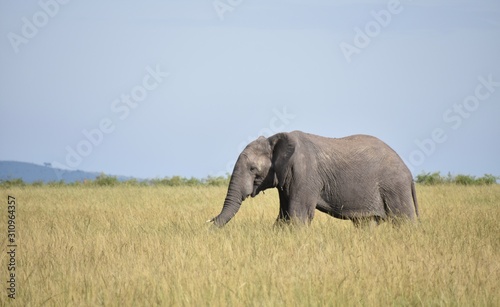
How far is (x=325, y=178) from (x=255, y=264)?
170 inches

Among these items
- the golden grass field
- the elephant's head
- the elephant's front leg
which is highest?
the elephant's head

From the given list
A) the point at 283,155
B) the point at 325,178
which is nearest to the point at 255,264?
the point at 283,155

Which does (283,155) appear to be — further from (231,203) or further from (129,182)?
(129,182)

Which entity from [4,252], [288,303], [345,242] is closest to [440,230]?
[345,242]

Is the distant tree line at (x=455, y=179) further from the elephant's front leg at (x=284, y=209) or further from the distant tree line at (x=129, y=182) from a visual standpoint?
the elephant's front leg at (x=284, y=209)

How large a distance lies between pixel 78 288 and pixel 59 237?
4074mm

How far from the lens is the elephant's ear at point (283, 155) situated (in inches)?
527

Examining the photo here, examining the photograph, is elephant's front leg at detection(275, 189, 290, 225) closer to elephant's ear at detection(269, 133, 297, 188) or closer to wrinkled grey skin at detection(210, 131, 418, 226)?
wrinkled grey skin at detection(210, 131, 418, 226)

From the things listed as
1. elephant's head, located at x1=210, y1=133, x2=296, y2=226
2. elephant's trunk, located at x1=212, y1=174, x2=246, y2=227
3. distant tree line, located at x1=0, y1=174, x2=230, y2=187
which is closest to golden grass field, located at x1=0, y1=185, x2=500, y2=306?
elephant's trunk, located at x1=212, y1=174, x2=246, y2=227

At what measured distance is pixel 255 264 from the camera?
9922mm

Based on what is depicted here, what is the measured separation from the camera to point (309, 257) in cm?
1047

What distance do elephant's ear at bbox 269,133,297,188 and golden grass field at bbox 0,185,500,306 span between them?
1.00m

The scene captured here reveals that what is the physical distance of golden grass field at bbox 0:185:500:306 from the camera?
8.18m

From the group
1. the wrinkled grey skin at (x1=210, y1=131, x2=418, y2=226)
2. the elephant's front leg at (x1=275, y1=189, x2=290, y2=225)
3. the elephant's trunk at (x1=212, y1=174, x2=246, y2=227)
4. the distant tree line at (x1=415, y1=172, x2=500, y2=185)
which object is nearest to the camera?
the elephant's trunk at (x1=212, y1=174, x2=246, y2=227)
